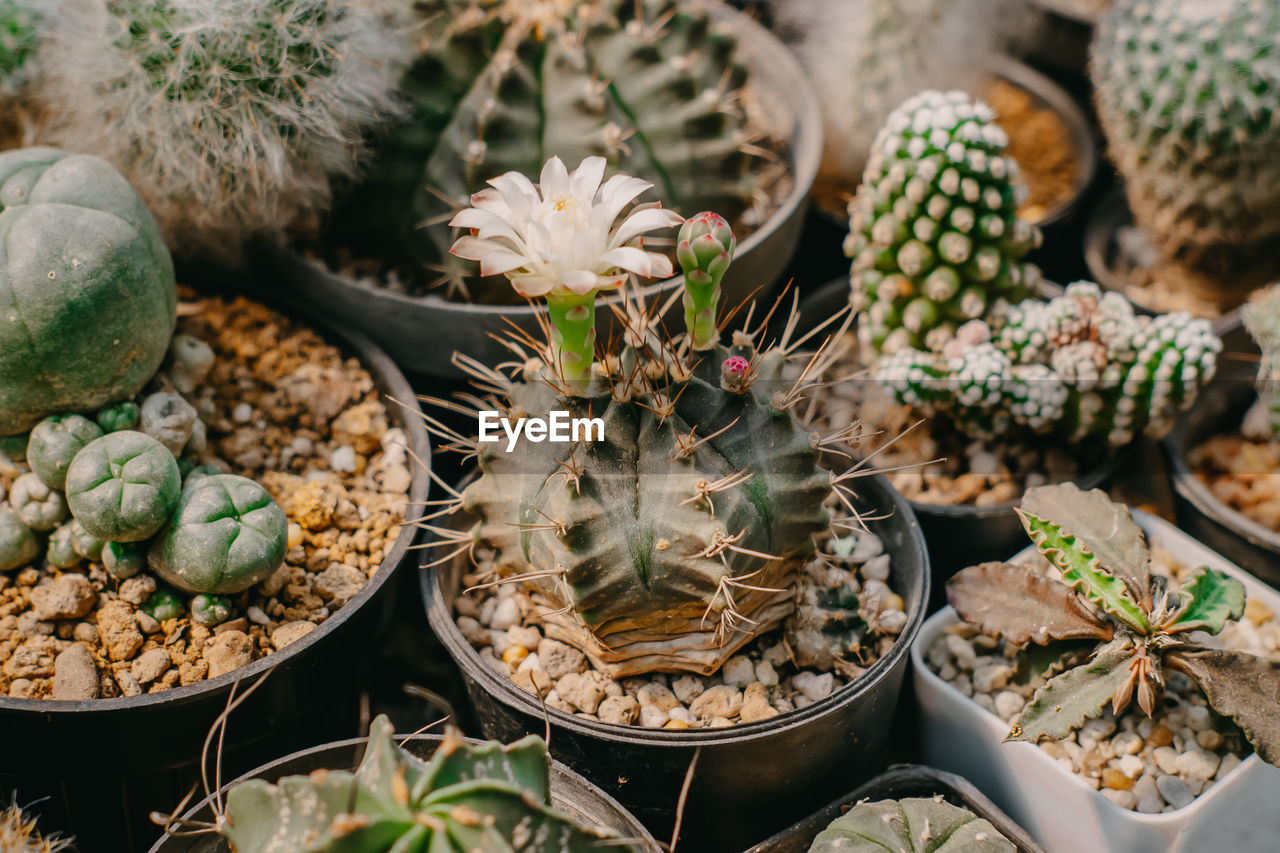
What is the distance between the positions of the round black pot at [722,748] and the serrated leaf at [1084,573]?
0.48ft

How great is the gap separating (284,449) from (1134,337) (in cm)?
124

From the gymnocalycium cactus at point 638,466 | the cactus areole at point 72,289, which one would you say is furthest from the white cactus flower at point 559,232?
the cactus areole at point 72,289

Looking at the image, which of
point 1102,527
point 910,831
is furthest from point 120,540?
point 1102,527

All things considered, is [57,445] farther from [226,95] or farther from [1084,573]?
[1084,573]

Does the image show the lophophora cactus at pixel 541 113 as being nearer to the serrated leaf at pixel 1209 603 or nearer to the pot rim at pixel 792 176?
the pot rim at pixel 792 176

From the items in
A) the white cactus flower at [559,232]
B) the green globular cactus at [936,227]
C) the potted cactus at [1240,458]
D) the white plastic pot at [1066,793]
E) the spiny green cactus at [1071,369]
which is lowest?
the white plastic pot at [1066,793]

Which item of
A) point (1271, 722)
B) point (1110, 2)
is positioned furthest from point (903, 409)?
point (1110, 2)

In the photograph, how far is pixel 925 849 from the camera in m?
1.03

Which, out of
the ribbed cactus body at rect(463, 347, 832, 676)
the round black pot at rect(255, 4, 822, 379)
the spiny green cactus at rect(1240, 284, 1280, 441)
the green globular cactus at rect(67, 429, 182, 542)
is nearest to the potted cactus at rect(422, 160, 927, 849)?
the ribbed cactus body at rect(463, 347, 832, 676)

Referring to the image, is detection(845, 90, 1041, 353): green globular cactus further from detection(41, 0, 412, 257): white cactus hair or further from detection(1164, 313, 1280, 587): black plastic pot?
detection(41, 0, 412, 257): white cactus hair

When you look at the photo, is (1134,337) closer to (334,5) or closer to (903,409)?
(903,409)

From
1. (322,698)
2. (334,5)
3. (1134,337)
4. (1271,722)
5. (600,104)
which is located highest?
(334,5)

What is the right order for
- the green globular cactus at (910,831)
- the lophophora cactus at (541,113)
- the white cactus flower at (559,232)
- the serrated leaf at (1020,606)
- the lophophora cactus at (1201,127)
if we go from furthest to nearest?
the lophophora cactus at (1201,127) → the lophophora cactus at (541,113) → the serrated leaf at (1020,606) → the green globular cactus at (910,831) → the white cactus flower at (559,232)

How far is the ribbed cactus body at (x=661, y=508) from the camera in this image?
1034 mm
